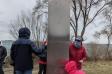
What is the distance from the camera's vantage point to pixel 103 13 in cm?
3850

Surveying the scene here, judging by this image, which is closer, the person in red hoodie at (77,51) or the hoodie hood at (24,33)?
the hoodie hood at (24,33)

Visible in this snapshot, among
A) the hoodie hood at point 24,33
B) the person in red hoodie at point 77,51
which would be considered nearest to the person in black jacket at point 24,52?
the hoodie hood at point 24,33

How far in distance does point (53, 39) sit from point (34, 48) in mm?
1542

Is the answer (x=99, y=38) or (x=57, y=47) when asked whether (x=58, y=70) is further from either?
(x=99, y=38)

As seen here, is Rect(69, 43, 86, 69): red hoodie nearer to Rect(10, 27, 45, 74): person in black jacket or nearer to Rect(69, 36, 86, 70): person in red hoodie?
Rect(69, 36, 86, 70): person in red hoodie

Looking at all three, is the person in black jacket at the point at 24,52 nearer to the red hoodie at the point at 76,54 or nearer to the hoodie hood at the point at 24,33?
the hoodie hood at the point at 24,33

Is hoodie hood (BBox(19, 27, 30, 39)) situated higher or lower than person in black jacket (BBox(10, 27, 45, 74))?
higher

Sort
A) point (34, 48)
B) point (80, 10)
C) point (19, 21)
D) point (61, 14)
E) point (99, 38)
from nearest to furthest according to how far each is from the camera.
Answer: point (61, 14), point (34, 48), point (80, 10), point (99, 38), point (19, 21)

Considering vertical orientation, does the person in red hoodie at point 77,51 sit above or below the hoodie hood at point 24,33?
below

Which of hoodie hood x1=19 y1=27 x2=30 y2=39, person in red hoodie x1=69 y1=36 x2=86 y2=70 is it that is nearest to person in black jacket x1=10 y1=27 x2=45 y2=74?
hoodie hood x1=19 y1=27 x2=30 y2=39

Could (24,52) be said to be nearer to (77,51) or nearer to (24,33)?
(24,33)

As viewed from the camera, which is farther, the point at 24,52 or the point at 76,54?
the point at 76,54

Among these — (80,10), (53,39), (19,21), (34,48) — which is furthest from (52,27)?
(19,21)

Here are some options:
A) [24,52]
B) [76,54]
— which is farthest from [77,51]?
[24,52]
